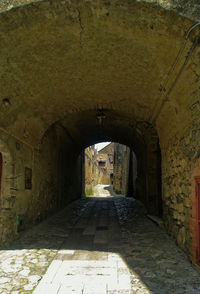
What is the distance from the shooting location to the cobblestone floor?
278 centimetres

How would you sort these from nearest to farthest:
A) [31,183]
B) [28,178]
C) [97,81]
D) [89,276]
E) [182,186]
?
[89,276] < [182,186] < [97,81] < [28,178] < [31,183]

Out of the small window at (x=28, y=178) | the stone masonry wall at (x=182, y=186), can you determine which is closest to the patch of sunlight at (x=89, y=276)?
the stone masonry wall at (x=182, y=186)

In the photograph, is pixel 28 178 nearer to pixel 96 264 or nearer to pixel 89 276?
pixel 96 264

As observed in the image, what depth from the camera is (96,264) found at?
3.50m

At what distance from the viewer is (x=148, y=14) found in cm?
300

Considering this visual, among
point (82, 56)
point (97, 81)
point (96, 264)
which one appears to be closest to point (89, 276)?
point (96, 264)

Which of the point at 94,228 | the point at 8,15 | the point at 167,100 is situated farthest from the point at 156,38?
the point at 94,228

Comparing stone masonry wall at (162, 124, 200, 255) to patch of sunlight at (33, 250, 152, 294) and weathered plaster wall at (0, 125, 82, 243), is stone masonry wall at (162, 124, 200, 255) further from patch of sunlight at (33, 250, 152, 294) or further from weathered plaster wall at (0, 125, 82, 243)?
weathered plaster wall at (0, 125, 82, 243)

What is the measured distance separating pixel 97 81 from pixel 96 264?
134 inches

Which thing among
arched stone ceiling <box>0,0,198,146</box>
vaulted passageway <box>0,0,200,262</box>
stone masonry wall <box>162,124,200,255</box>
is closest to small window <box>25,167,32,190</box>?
vaulted passageway <box>0,0,200,262</box>

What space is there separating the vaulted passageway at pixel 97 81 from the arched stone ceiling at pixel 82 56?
0.05 feet

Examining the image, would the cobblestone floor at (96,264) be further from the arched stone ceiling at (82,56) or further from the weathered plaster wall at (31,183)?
the arched stone ceiling at (82,56)

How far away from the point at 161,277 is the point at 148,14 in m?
3.35

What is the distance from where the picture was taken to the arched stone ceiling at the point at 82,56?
3.07 m
